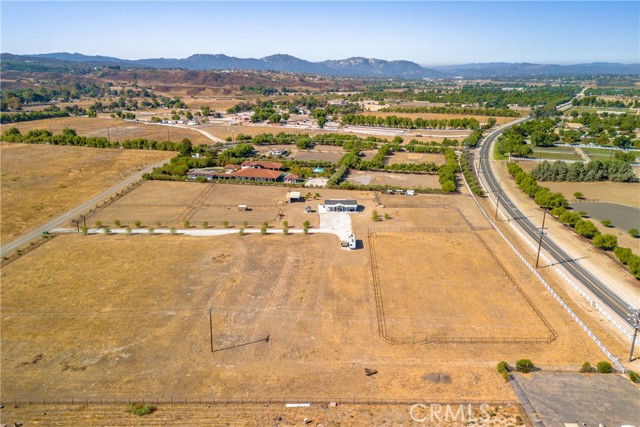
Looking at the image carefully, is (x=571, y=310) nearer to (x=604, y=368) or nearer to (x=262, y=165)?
(x=604, y=368)

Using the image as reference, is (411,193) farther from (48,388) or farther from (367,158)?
(48,388)

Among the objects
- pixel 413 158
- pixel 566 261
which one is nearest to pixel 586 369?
pixel 566 261

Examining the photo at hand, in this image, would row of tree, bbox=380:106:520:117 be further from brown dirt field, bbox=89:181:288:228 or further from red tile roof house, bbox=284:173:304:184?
brown dirt field, bbox=89:181:288:228

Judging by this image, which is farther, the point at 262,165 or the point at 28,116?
the point at 28,116

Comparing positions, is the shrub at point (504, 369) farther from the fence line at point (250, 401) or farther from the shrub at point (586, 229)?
the shrub at point (586, 229)

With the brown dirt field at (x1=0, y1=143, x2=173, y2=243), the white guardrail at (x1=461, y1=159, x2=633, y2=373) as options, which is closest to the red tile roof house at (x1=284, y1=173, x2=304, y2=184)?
the brown dirt field at (x1=0, y1=143, x2=173, y2=243)

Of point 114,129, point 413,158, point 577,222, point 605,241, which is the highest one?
point 114,129

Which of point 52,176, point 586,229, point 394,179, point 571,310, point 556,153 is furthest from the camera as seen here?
point 556,153
